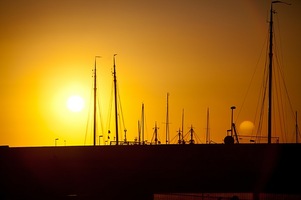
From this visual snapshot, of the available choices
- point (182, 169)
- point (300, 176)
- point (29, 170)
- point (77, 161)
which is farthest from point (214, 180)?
point (29, 170)

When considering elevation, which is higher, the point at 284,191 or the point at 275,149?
the point at 275,149

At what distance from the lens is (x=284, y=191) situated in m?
46.9

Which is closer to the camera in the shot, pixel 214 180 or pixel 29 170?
pixel 29 170

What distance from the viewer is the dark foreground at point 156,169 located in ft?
147

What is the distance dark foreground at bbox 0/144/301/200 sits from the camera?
44.9m

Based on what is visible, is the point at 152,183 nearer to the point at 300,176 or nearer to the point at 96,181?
the point at 96,181

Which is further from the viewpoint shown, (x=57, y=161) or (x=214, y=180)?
(x=214, y=180)

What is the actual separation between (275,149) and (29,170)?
58.5 feet

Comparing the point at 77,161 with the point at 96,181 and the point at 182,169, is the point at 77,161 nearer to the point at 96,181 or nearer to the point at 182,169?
the point at 96,181

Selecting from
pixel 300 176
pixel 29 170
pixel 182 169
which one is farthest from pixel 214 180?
pixel 29 170

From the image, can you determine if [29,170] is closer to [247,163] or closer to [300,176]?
[247,163]

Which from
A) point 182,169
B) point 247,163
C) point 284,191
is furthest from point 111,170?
point 284,191

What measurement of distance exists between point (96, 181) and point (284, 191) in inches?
552

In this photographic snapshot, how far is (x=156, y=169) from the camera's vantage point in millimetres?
46969
